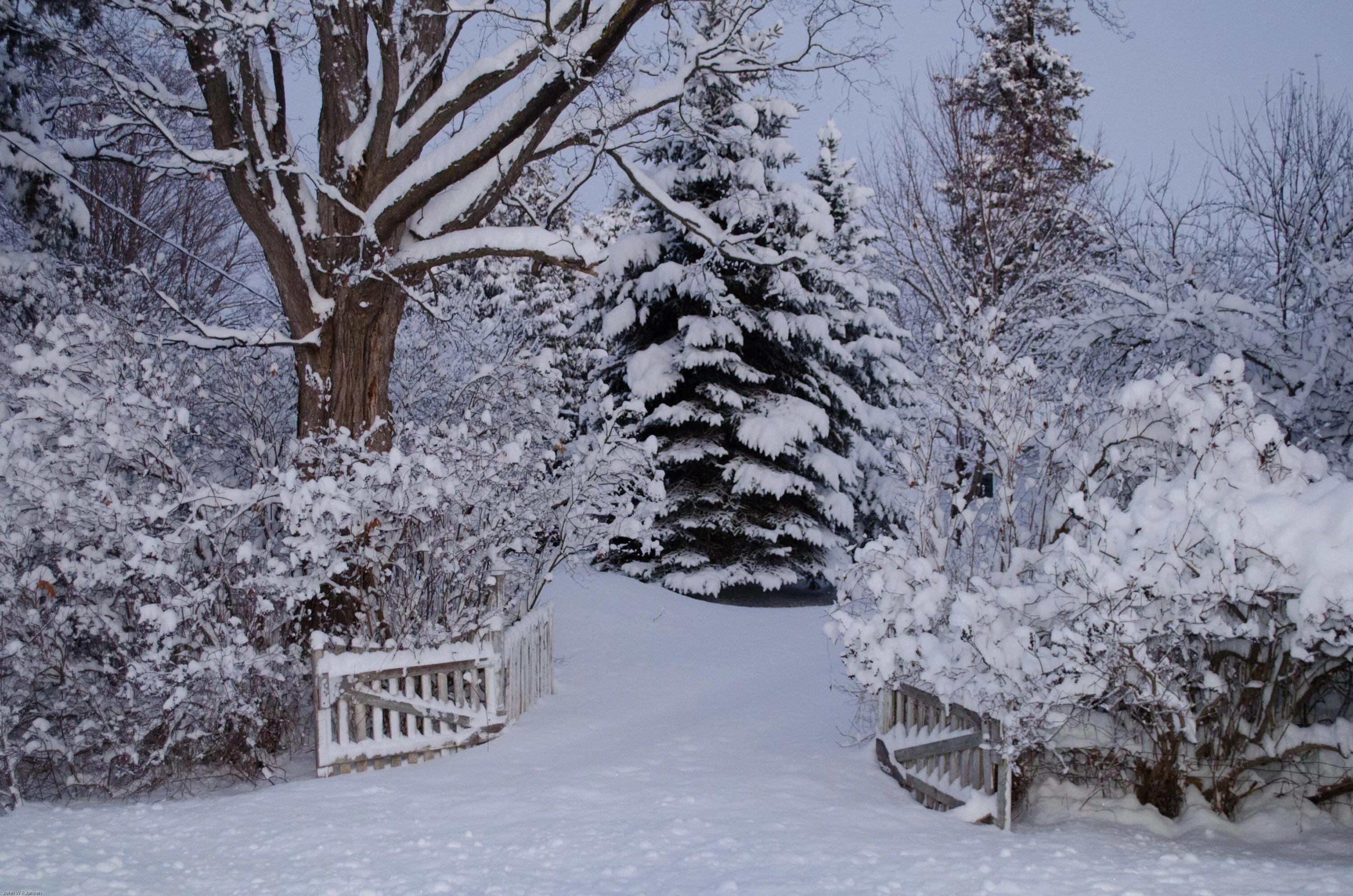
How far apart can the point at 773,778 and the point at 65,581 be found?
195 inches

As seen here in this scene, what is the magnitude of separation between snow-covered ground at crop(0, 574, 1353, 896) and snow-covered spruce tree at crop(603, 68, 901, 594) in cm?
799

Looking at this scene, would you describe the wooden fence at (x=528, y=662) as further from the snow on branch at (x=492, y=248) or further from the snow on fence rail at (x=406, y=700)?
the snow on branch at (x=492, y=248)

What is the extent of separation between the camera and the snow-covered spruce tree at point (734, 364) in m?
15.3

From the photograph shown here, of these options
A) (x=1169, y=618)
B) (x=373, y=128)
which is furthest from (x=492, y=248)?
(x=1169, y=618)

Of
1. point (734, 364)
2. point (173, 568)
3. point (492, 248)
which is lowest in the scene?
point (173, 568)

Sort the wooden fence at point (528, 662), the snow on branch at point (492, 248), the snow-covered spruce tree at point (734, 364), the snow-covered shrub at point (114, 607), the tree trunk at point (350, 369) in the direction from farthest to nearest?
the snow-covered spruce tree at point (734, 364)
the snow on branch at point (492, 248)
the tree trunk at point (350, 369)
the wooden fence at point (528, 662)
the snow-covered shrub at point (114, 607)

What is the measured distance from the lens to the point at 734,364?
51.1ft

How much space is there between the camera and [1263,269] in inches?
392

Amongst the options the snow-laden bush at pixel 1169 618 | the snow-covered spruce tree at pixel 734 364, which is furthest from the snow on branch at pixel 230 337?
the snow-covered spruce tree at pixel 734 364

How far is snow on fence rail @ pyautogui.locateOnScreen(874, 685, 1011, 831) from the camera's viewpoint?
5434 millimetres

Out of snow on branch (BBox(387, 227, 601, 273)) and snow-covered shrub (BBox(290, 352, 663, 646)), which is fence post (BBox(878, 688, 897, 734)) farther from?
snow on branch (BBox(387, 227, 601, 273))

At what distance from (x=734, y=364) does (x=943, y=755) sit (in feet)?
33.5

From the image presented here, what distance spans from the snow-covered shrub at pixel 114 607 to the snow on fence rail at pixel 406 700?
46 centimetres

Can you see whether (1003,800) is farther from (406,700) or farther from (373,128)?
(373,128)
